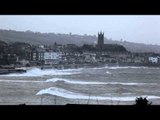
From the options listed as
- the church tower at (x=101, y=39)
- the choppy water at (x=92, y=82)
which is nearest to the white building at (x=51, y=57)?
the choppy water at (x=92, y=82)

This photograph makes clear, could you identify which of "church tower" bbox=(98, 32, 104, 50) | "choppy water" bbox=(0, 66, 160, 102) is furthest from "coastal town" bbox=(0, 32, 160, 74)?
"choppy water" bbox=(0, 66, 160, 102)

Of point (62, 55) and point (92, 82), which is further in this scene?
point (92, 82)

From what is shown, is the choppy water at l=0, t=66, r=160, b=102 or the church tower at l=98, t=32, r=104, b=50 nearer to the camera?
the church tower at l=98, t=32, r=104, b=50
